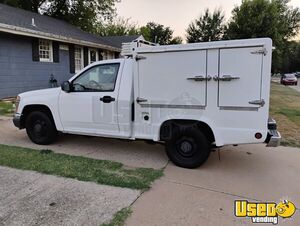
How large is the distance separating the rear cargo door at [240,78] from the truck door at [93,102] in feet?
6.54

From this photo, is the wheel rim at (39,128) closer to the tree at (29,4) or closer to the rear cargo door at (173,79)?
the rear cargo door at (173,79)

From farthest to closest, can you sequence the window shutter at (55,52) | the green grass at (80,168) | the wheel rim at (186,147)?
the window shutter at (55,52)
the wheel rim at (186,147)
the green grass at (80,168)

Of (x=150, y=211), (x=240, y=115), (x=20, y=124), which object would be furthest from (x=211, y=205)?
(x=20, y=124)

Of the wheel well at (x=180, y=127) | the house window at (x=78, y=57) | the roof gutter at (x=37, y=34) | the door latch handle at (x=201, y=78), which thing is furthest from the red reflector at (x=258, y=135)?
the house window at (x=78, y=57)

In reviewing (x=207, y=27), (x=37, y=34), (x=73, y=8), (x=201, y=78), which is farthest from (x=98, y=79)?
(x=207, y=27)

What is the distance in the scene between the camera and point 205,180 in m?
4.18

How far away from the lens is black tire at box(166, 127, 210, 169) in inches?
177

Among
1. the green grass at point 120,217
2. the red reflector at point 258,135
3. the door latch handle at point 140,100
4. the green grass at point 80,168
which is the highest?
the door latch handle at point 140,100

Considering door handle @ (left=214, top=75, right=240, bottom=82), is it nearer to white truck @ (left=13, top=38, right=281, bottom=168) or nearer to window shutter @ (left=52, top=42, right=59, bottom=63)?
white truck @ (left=13, top=38, right=281, bottom=168)

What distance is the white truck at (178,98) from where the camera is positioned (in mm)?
4023

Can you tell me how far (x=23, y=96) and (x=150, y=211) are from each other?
→ 4289 millimetres

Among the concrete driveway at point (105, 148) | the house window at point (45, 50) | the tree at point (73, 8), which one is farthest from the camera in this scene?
the tree at point (73, 8)

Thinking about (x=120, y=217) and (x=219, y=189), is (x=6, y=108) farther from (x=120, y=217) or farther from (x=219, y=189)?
(x=219, y=189)

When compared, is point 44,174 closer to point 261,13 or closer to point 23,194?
point 23,194
